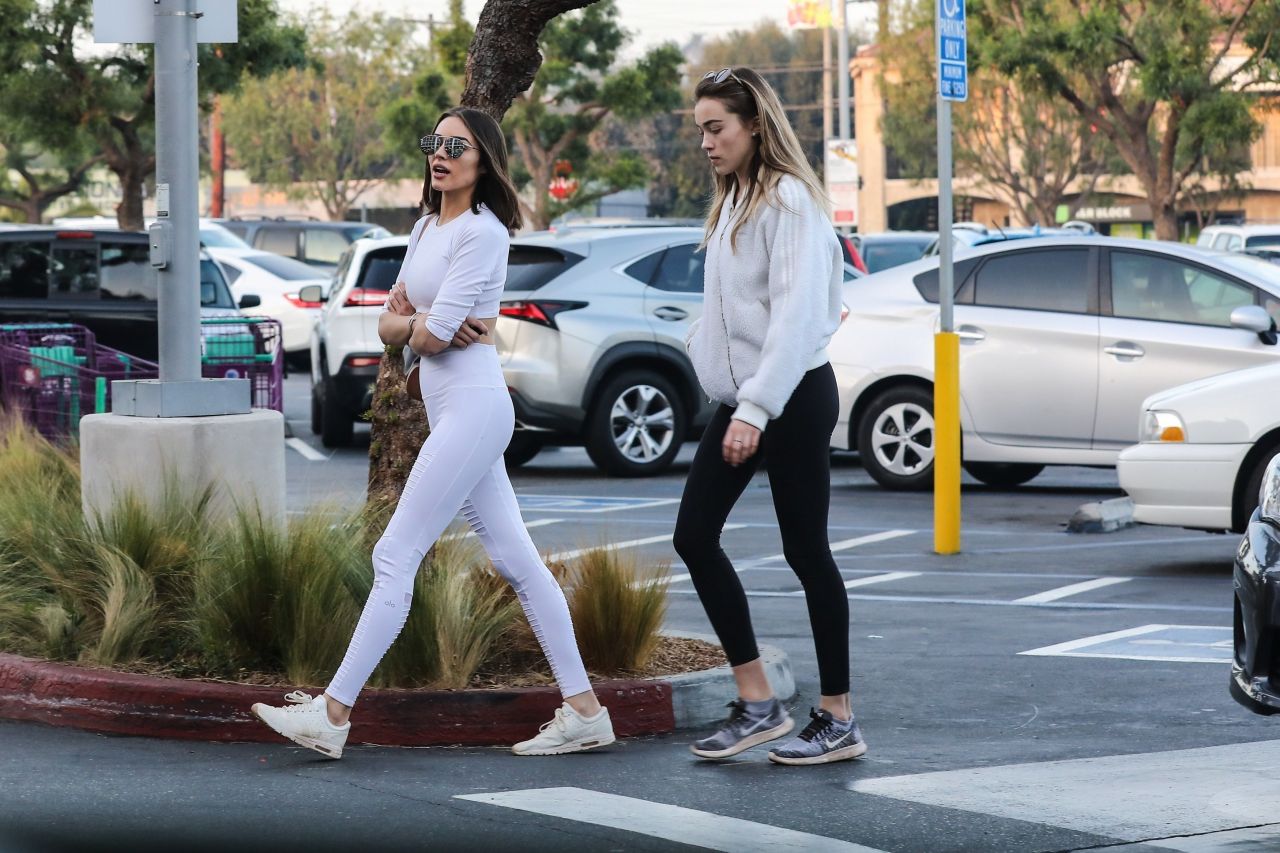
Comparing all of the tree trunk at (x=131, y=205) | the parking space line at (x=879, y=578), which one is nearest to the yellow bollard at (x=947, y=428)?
the parking space line at (x=879, y=578)

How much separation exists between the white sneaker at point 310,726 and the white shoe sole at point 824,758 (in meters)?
1.18

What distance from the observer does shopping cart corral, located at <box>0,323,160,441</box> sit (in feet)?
44.2

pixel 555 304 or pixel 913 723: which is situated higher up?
pixel 555 304

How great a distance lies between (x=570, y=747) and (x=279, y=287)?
1987 cm

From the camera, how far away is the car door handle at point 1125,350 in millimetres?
12727

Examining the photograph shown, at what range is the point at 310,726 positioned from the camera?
5.73 m

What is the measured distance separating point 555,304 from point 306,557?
785cm

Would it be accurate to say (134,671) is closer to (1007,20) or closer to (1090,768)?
(1090,768)

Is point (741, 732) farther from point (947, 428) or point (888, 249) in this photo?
point (888, 249)

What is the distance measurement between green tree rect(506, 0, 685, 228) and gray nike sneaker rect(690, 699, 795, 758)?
106 ft

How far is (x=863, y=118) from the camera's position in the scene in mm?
83375

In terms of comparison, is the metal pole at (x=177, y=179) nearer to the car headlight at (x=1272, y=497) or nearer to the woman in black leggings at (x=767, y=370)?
the woman in black leggings at (x=767, y=370)

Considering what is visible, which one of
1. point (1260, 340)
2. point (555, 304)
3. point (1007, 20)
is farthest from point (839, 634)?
point (1007, 20)

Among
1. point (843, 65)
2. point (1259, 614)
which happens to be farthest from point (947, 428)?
point (843, 65)
